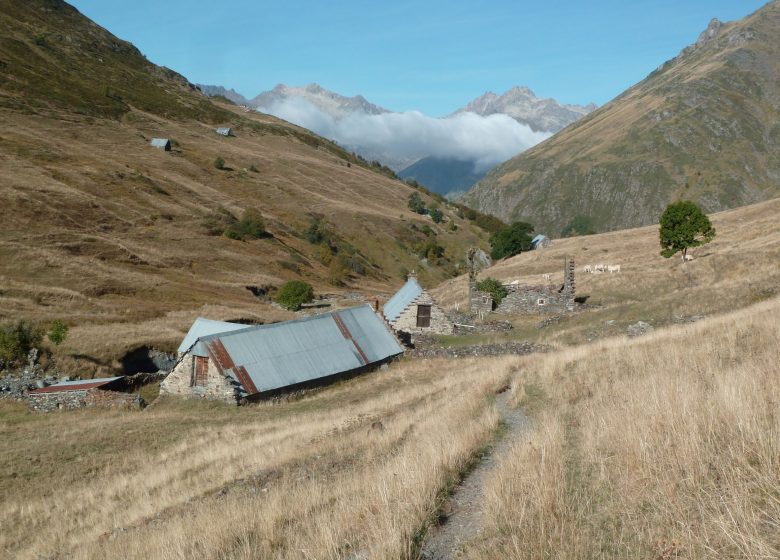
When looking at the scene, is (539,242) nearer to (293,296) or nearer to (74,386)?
(293,296)

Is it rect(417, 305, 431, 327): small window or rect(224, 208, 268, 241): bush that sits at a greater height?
rect(224, 208, 268, 241): bush

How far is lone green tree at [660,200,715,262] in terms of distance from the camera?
196ft

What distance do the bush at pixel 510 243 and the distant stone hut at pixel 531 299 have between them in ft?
225

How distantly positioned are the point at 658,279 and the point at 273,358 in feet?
118

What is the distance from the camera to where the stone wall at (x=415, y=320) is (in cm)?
4378

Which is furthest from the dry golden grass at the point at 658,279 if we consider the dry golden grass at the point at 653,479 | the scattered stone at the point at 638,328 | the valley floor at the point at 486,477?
the dry golden grass at the point at 653,479

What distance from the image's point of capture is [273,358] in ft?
98.3

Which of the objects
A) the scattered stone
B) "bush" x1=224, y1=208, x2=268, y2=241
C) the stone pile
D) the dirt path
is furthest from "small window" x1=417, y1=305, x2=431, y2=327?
"bush" x1=224, y1=208, x2=268, y2=241

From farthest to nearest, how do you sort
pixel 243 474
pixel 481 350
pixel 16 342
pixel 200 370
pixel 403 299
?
pixel 403 299 → pixel 481 350 → pixel 16 342 → pixel 200 370 → pixel 243 474

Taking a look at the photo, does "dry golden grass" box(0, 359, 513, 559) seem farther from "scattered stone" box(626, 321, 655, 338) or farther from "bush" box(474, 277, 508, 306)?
"bush" box(474, 277, 508, 306)

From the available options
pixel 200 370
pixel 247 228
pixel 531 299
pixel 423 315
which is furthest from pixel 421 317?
pixel 247 228

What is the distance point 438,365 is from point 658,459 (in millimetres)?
27343

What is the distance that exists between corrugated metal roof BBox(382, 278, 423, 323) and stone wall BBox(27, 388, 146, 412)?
2072 centimetres

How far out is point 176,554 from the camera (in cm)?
724
